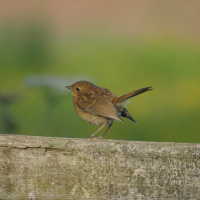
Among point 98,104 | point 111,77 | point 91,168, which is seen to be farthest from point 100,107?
point 111,77

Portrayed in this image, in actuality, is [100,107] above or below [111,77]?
below

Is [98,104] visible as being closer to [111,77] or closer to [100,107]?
[100,107]

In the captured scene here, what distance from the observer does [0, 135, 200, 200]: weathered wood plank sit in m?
2.22

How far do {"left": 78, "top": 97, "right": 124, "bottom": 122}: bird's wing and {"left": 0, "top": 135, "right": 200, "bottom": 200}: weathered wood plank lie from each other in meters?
1.99

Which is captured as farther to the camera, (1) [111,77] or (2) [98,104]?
(1) [111,77]

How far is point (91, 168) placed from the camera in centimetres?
225

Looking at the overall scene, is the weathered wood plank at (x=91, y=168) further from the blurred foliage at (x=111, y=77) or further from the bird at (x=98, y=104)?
the blurred foliage at (x=111, y=77)

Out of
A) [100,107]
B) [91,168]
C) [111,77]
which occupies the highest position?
[111,77]

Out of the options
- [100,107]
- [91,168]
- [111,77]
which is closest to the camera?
[91,168]

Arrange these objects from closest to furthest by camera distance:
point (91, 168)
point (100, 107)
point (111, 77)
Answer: point (91, 168) → point (100, 107) → point (111, 77)

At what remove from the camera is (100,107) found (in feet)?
14.9

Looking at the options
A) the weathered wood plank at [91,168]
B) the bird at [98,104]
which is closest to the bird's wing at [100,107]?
the bird at [98,104]

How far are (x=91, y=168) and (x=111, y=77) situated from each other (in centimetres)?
594

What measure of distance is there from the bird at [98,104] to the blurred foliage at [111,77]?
0.60m
